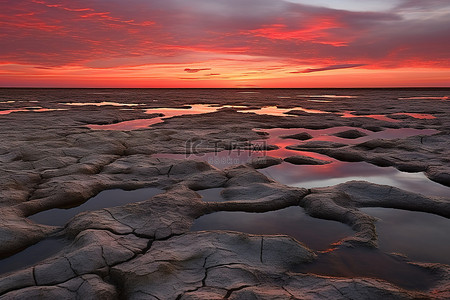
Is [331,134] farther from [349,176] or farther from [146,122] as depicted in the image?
[146,122]

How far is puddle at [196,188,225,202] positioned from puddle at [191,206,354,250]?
408 millimetres

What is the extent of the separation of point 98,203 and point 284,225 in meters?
2.21

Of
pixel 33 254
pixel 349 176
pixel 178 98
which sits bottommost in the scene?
pixel 33 254

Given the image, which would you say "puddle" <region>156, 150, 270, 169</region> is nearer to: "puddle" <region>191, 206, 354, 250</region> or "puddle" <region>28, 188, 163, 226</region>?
"puddle" <region>28, 188, 163, 226</region>

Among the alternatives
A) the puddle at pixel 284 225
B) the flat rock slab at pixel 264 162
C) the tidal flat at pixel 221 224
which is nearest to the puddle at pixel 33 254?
the tidal flat at pixel 221 224

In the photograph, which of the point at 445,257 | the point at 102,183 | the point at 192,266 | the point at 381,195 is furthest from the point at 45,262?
the point at 381,195

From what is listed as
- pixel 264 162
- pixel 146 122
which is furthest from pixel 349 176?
pixel 146 122

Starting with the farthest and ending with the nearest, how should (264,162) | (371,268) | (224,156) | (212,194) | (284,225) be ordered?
(224,156), (264,162), (212,194), (284,225), (371,268)

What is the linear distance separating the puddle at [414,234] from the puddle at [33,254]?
2.81 m

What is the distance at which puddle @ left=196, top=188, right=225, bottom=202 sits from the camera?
4047mm

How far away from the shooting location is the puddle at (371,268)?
92.1 inches

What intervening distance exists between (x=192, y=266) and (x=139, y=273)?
394 mm

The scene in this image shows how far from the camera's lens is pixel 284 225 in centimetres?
333
